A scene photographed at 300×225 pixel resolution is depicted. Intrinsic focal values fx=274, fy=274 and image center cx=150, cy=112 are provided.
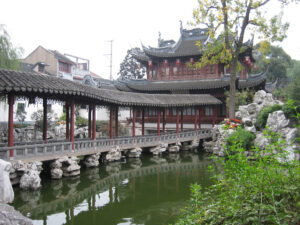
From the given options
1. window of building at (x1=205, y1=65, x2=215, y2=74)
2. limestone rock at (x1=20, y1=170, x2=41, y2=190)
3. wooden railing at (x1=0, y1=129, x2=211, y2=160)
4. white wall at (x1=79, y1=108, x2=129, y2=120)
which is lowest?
limestone rock at (x1=20, y1=170, x2=41, y2=190)

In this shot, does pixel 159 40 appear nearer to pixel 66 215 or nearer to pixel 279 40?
pixel 279 40

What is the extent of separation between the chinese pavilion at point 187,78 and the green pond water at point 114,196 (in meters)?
9.37

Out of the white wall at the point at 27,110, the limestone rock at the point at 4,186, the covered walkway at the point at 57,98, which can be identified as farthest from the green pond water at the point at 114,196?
the white wall at the point at 27,110

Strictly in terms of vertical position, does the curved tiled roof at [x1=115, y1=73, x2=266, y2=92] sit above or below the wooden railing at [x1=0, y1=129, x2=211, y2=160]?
above

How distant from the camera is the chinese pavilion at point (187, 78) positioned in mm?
20609

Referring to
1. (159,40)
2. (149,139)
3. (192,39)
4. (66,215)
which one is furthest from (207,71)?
(66,215)

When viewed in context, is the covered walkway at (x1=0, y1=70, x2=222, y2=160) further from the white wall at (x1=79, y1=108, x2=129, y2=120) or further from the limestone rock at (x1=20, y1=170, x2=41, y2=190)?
the white wall at (x1=79, y1=108, x2=129, y2=120)

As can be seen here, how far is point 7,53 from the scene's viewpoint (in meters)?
18.2

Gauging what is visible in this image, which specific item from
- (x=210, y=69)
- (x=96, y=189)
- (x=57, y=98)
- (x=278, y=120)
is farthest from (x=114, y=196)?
(x=210, y=69)

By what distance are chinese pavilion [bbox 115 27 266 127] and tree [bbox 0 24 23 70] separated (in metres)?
8.28

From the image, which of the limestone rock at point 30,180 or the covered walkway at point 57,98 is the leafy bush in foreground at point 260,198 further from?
the covered walkway at point 57,98

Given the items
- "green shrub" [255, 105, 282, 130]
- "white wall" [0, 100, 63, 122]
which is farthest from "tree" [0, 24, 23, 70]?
"green shrub" [255, 105, 282, 130]

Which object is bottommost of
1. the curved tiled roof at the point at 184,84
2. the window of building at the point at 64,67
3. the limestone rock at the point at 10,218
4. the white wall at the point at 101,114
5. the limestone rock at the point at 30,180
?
the limestone rock at the point at 30,180

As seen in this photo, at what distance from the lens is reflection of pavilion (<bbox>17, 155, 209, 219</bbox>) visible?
6.77 m
